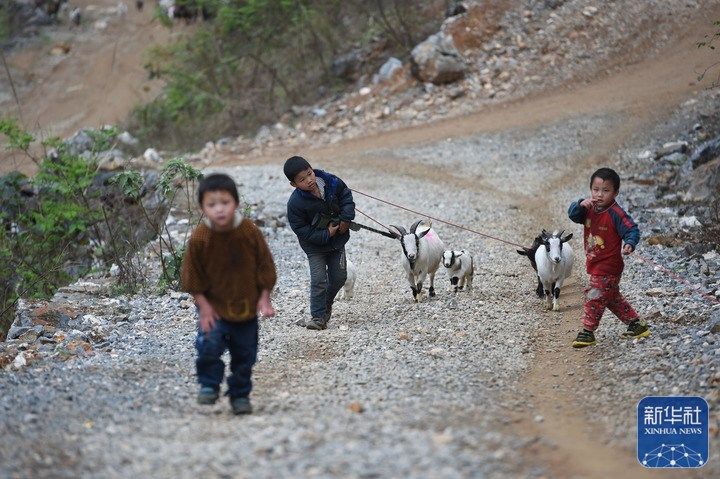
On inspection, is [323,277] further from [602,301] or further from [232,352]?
[232,352]

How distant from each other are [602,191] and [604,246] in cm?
51

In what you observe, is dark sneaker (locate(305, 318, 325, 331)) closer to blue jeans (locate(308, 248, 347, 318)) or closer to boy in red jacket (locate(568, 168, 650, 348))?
blue jeans (locate(308, 248, 347, 318))

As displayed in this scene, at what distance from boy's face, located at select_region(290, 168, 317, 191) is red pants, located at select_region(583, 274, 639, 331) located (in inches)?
102

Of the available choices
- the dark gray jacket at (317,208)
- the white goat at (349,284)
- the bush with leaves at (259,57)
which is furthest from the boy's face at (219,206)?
the bush with leaves at (259,57)

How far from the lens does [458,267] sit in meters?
10.3

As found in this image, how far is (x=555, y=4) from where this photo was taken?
24594 millimetres

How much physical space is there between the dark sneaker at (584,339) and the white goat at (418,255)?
2.21m

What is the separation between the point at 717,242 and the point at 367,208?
6.38 metres

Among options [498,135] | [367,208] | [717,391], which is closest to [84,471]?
[717,391]

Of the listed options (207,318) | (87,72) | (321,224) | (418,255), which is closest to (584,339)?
(418,255)

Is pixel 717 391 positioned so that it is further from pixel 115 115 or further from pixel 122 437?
pixel 115 115

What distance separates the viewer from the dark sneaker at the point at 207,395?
600 cm

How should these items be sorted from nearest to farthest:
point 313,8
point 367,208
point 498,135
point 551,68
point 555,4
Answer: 1. point 367,208
2. point 498,135
3. point 551,68
4. point 555,4
5. point 313,8

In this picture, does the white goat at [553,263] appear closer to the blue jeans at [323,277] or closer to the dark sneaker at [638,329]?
the dark sneaker at [638,329]
